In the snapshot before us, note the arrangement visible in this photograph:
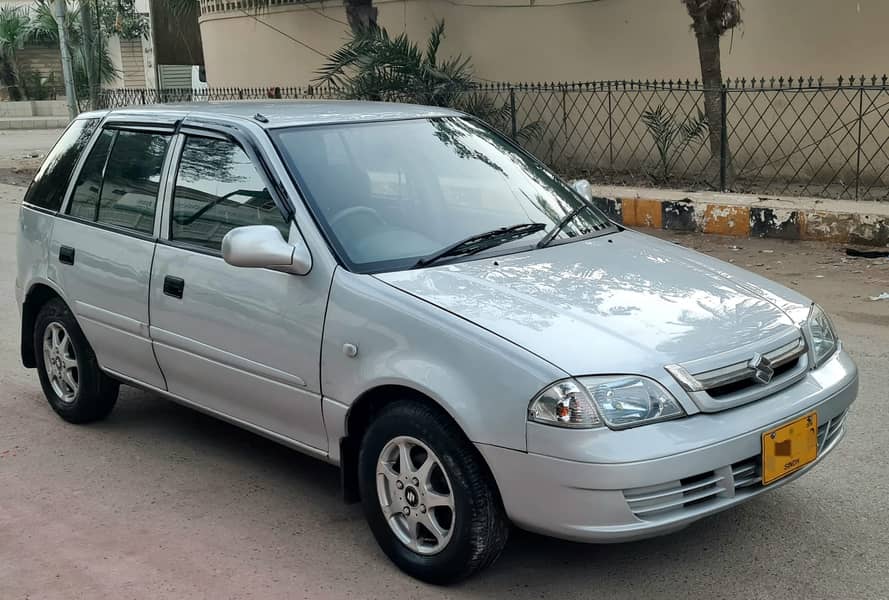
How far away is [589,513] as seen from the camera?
3264mm

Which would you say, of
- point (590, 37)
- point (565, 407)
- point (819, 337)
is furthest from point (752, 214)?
point (565, 407)

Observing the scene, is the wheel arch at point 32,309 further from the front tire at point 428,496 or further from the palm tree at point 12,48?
the palm tree at point 12,48

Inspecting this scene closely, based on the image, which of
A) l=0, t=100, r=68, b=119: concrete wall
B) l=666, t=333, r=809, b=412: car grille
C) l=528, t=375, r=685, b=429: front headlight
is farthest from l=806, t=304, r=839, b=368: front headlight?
l=0, t=100, r=68, b=119: concrete wall


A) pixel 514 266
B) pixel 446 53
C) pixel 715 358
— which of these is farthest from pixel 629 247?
pixel 446 53

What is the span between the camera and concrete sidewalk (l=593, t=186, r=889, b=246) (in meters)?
9.35

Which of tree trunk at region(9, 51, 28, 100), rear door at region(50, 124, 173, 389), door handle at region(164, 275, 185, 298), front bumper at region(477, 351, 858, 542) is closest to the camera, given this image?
front bumper at region(477, 351, 858, 542)

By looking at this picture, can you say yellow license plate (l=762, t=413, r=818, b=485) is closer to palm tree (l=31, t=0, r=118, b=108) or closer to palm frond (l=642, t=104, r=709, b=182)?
palm frond (l=642, t=104, r=709, b=182)

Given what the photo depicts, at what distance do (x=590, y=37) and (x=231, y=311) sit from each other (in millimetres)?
10312

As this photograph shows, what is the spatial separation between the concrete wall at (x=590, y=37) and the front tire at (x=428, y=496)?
9.63m

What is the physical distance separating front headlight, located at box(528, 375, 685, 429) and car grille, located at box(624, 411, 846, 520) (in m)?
0.22

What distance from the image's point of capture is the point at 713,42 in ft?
37.1

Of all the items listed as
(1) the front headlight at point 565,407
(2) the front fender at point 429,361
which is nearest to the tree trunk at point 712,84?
(2) the front fender at point 429,361

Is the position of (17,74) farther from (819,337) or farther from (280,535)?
(819,337)

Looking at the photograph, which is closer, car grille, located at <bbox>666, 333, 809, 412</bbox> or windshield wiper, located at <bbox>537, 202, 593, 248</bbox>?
car grille, located at <bbox>666, 333, 809, 412</bbox>
